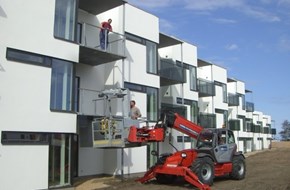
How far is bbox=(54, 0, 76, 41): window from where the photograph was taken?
1658 cm

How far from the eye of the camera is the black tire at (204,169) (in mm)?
15359

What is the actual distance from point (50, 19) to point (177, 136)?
1492 centimetres

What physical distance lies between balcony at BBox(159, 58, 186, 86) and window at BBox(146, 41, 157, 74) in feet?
5.86

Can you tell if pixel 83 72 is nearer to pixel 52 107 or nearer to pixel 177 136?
pixel 52 107

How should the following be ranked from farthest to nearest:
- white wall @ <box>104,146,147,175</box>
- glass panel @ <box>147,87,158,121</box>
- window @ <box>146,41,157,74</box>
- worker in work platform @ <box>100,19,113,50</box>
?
1. window @ <box>146,41,157,74</box>
2. glass panel @ <box>147,87,158,121</box>
3. white wall @ <box>104,146,147,175</box>
4. worker in work platform @ <box>100,19,113,50</box>

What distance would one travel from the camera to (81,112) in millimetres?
19016

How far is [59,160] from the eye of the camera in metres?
16.1

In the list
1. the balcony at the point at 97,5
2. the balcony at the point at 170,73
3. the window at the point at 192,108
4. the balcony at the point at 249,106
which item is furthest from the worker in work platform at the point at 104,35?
the balcony at the point at 249,106

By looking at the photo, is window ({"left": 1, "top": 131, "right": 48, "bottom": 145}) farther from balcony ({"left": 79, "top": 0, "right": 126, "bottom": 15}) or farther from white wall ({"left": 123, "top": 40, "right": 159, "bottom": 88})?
balcony ({"left": 79, "top": 0, "right": 126, "bottom": 15})

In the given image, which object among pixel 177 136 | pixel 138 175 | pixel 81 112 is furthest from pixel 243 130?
pixel 81 112

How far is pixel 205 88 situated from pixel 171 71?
8735mm

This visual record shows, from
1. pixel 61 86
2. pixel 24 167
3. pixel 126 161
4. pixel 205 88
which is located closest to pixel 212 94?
pixel 205 88

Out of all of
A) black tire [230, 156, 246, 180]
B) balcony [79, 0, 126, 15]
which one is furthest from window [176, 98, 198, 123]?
black tire [230, 156, 246, 180]

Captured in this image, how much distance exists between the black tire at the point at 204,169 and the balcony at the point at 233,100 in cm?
2846
